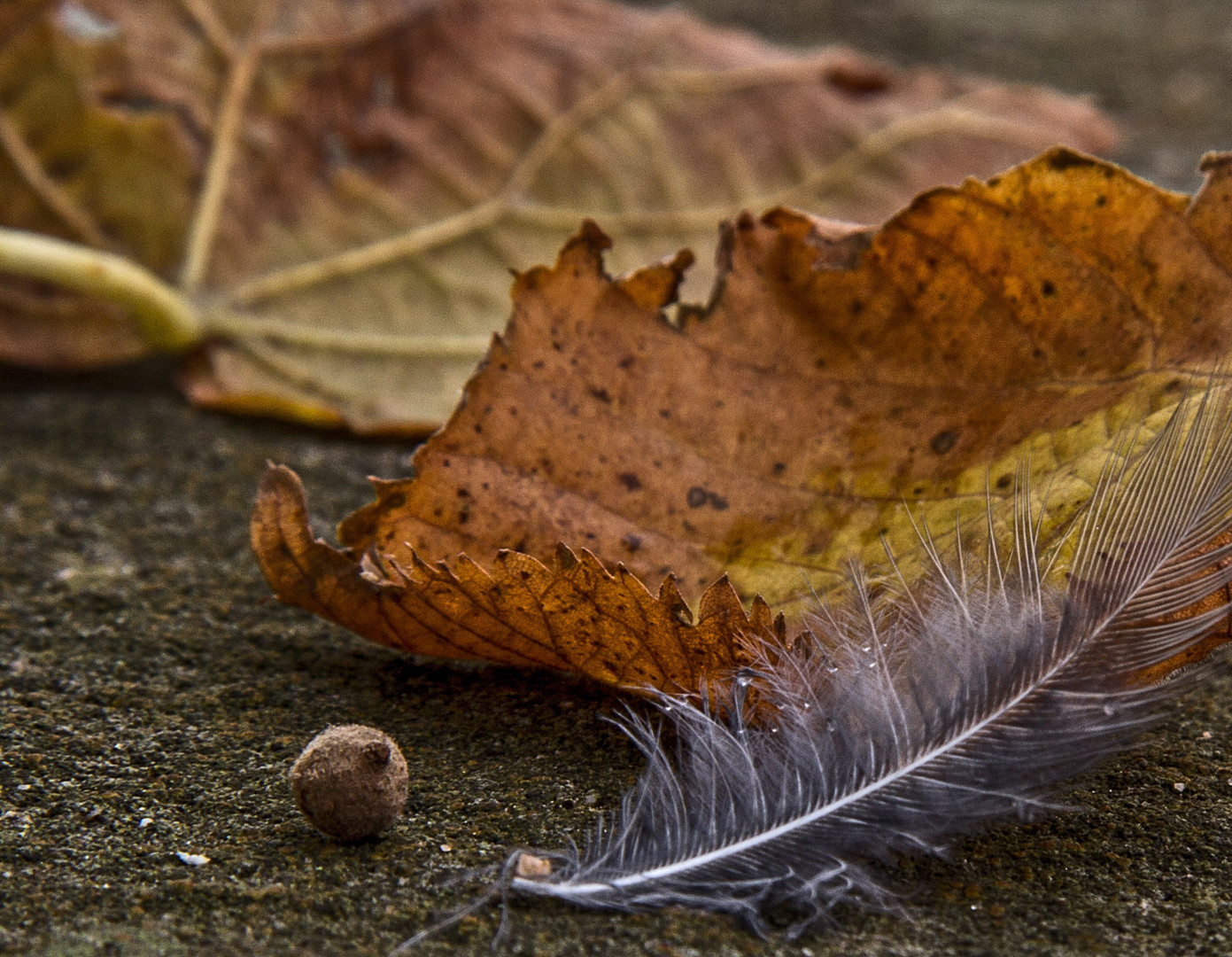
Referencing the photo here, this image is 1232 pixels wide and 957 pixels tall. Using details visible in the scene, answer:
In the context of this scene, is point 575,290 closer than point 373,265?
Yes

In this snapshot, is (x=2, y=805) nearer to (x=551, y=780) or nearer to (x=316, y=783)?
(x=316, y=783)

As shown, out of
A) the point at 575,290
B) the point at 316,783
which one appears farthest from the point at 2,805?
the point at 575,290

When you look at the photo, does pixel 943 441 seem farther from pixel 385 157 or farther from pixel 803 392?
pixel 385 157

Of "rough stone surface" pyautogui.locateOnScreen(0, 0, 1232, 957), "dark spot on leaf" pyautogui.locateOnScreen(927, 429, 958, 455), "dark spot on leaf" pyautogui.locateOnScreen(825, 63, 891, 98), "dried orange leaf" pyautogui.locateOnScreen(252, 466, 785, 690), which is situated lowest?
"rough stone surface" pyautogui.locateOnScreen(0, 0, 1232, 957)

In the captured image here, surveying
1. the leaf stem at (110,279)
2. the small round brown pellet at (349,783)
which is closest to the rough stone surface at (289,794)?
the small round brown pellet at (349,783)

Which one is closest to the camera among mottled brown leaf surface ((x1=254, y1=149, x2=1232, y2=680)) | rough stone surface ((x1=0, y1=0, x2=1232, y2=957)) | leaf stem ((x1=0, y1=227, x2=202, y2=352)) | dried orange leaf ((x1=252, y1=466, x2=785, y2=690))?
rough stone surface ((x1=0, y1=0, x2=1232, y2=957))

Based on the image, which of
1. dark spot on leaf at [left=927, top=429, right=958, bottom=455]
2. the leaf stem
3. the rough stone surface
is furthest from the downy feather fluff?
the leaf stem

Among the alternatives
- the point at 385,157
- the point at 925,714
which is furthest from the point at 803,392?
the point at 385,157

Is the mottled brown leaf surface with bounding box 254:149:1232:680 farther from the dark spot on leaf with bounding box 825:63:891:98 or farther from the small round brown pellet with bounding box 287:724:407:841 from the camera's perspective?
the dark spot on leaf with bounding box 825:63:891:98
